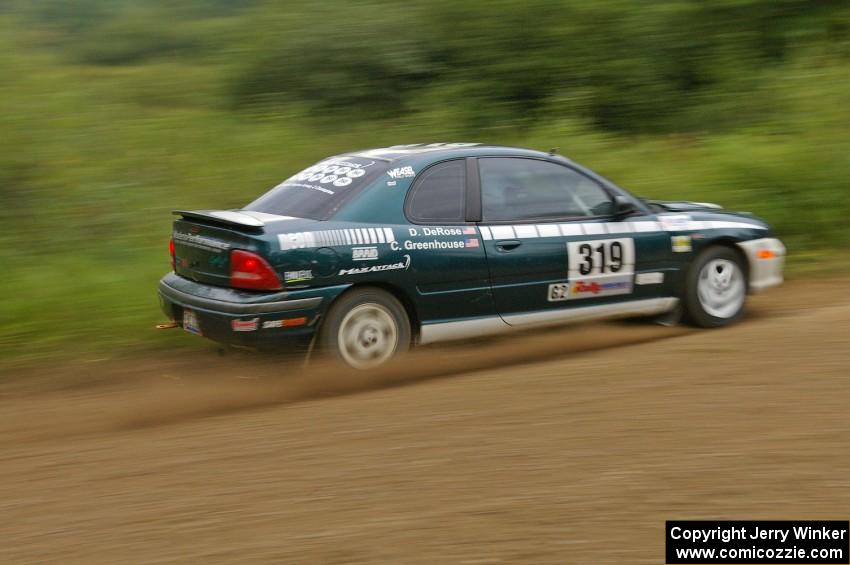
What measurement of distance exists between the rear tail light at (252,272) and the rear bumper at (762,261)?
3.84 metres

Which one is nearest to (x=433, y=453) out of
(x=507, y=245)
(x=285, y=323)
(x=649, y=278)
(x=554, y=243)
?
(x=285, y=323)

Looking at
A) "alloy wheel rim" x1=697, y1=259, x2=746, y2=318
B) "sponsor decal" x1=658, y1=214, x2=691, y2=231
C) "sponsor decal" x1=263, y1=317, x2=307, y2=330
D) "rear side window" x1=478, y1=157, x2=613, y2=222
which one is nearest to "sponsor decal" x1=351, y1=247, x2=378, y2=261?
"sponsor decal" x1=263, y1=317, x2=307, y2=330

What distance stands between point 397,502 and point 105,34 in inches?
669

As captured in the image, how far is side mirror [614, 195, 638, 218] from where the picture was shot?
7.37 metres

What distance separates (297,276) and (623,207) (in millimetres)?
2597

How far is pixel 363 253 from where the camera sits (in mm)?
6426

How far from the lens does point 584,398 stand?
5.75 m

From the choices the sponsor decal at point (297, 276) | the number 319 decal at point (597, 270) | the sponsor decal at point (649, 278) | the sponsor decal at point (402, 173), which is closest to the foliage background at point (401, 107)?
the sponsor decal at point (297, 276)

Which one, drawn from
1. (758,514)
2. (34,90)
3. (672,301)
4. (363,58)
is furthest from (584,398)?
(363,58)

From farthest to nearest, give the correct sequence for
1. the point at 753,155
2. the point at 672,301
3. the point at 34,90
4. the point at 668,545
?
the point at 34,90
the point at 753,155
the point at 672,301
the point at 668,545

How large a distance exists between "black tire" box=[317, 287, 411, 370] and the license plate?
0.83m

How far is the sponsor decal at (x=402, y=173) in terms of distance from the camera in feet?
22.2

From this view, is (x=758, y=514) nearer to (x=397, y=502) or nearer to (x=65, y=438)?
(x=397, y=502)

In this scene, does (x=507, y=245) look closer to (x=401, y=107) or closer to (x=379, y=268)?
(x=379, y=268)
